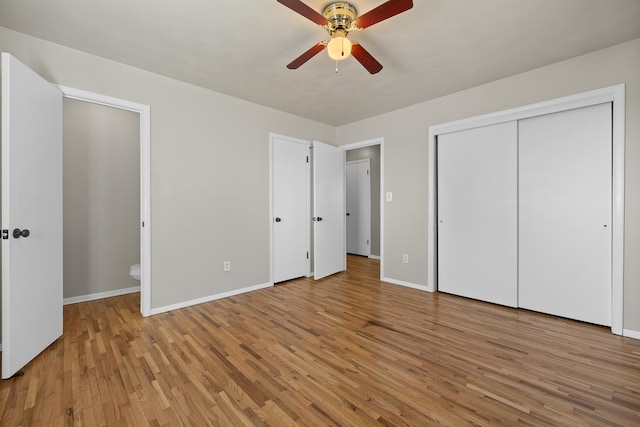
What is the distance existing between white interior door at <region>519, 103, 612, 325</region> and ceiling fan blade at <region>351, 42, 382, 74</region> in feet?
6.31

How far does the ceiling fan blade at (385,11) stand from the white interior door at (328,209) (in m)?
2.52

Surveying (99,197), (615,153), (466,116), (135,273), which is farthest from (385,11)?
(99,197)

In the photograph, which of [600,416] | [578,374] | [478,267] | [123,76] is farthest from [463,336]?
[123,76]

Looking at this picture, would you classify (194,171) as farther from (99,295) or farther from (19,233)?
(99,295)

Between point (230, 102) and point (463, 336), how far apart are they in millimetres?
3534

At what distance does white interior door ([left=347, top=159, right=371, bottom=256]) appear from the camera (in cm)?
606

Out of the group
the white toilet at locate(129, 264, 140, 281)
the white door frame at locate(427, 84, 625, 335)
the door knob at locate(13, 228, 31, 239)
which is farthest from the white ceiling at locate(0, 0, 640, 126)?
the white toilet at locate(129, 264, 140, 281)

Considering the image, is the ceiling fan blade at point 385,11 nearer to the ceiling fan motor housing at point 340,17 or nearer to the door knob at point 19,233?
the ceiling fan motor housing at point 340,17

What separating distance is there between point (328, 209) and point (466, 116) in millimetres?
2257

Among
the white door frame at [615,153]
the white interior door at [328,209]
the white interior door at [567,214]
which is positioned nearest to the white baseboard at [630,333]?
the white door frame at [615,153]

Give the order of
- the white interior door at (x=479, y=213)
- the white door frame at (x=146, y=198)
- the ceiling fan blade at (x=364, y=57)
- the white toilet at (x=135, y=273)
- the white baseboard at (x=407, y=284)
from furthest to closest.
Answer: the white baseboard at (x=407, y=284) → the white toilet at (x=135, y=273) → the white interior door at (x=479, y=213) → the white door frame at (x=146, y=198) → the ceiling fan blade at (x=364, y=57)

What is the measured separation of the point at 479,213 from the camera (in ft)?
10.8

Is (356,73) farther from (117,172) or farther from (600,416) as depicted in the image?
(117,172)

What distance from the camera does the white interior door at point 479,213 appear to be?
3.06 m
